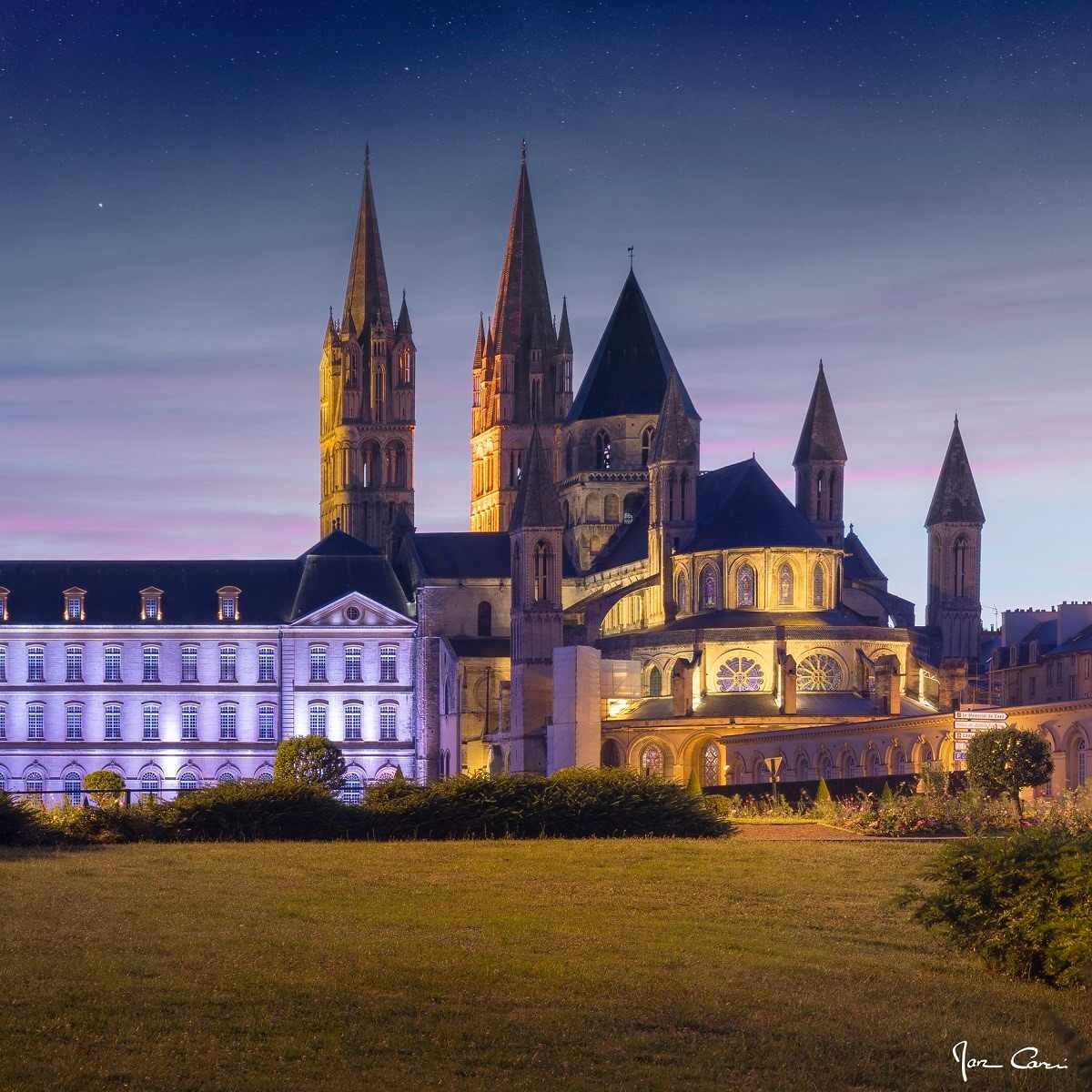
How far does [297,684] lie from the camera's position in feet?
347

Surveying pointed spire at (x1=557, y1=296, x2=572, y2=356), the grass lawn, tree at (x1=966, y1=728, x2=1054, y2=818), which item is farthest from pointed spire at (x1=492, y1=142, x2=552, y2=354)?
the grass lawn

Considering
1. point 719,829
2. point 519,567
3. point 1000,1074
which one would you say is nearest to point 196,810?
point 719,829

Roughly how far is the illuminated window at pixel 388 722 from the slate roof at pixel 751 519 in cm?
1864

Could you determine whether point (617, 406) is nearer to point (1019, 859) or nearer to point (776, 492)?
point (776, 492)

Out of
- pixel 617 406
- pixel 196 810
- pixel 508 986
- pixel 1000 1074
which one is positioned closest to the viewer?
pixel 1000 1074

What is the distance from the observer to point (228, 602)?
350ft

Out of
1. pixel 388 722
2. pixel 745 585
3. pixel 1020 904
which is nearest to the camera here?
pixel 1020 904

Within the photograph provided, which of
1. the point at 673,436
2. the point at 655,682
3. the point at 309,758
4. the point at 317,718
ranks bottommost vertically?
the point at 309,758

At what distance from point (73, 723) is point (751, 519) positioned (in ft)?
122

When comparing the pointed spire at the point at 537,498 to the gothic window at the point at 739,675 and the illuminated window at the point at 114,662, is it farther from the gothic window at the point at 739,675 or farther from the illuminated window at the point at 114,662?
the illuminated window at the point at 114,662

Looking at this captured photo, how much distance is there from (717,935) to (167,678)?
8601 centimetres

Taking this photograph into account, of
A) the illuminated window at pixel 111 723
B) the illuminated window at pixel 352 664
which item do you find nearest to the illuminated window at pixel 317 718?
the illuminated window at pixel 352 664

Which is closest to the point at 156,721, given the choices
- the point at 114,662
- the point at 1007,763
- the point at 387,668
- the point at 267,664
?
the point at 114,662

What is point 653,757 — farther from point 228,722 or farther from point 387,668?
point 228,722
